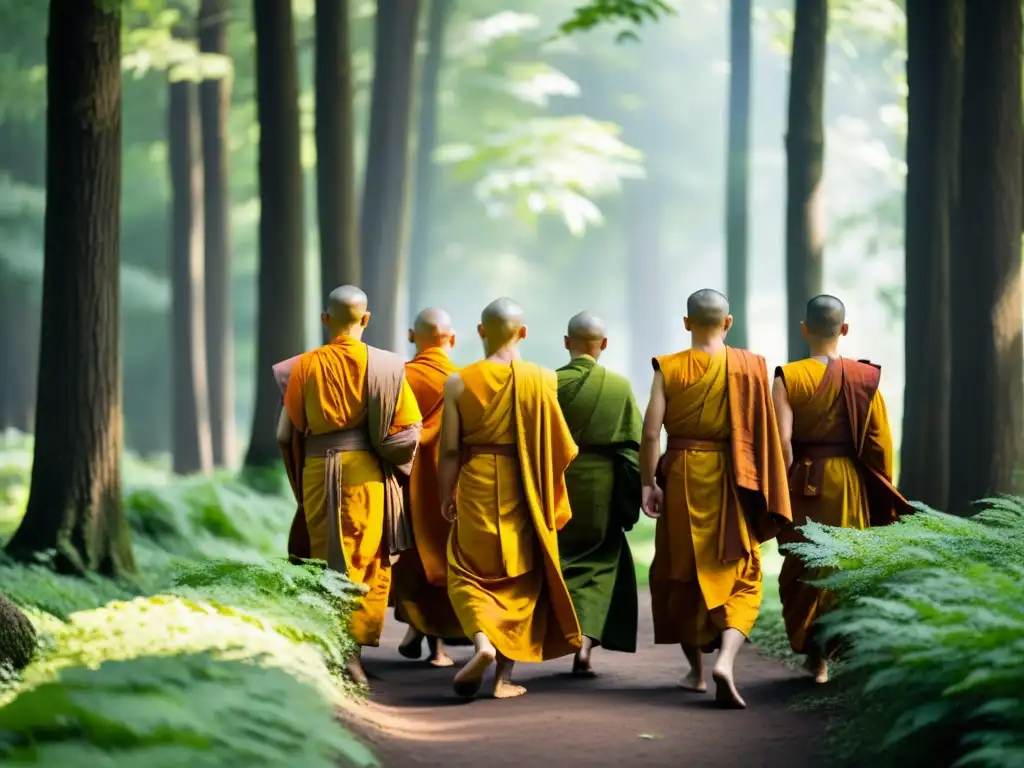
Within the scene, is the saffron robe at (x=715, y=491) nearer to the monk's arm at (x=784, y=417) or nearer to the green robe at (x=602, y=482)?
the monk's arm at (x=784, y=417)

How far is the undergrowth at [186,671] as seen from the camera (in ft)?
16.0

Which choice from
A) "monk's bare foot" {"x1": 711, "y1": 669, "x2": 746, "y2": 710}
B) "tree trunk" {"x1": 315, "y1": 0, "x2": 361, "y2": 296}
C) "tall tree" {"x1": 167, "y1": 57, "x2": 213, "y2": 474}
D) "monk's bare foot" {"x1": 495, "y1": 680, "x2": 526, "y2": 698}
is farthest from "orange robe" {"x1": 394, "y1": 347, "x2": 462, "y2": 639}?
"tall tree" {"x1": 167, "y1": 57, "x2": 213, "y2": 474}

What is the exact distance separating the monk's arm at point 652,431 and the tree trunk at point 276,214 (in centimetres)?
747

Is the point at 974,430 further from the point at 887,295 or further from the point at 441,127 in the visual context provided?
the point at 441,127

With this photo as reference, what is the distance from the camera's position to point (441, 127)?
113 ft

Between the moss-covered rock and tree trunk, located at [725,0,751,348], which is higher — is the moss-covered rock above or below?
below

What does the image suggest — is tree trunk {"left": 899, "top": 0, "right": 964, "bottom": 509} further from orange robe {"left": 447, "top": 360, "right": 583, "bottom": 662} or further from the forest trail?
orange robe {"left": 447, "top": 360, "right": 583, "bottom": 662}

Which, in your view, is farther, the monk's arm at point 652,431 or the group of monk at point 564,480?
the monk's arm at point 652,431

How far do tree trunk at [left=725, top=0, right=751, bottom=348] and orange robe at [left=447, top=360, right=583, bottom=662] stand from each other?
8.98 m

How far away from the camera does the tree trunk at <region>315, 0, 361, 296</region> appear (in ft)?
51.6

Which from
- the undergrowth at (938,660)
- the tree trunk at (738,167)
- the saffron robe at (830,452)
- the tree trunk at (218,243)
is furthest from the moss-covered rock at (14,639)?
the tree trunk at (218,243)

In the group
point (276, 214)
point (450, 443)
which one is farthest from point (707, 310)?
point (276, 214)

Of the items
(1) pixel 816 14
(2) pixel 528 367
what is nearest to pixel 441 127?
(1) pixel 816 14

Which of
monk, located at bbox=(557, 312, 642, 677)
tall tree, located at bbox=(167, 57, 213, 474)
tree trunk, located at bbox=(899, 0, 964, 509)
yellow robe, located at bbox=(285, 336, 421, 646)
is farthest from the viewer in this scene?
tall tree, located at bbox=(167, 57, 213, 474)
